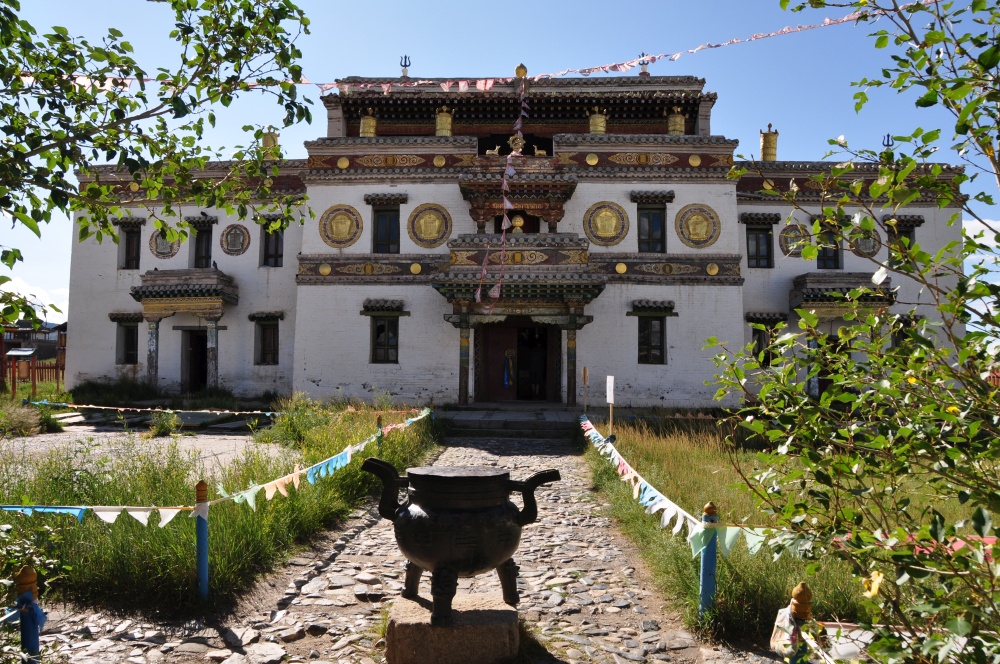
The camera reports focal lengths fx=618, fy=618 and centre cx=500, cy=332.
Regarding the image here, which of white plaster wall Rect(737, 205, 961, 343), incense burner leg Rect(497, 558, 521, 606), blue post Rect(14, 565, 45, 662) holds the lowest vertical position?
incense burner leg Rect(497, 558, 521, 606)

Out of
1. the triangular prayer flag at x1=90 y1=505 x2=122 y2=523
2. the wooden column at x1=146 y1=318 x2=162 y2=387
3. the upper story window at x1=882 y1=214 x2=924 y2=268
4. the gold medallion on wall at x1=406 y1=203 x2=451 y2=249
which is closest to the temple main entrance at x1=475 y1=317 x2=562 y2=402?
the gold medallion on wall at x1=406 y1=203 x2=451 y2=249

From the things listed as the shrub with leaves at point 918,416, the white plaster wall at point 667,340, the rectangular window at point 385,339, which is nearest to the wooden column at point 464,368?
A: the rectangular window at point 385,339

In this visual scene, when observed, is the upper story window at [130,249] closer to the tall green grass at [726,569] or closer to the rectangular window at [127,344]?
the rectangular window at [127,344]

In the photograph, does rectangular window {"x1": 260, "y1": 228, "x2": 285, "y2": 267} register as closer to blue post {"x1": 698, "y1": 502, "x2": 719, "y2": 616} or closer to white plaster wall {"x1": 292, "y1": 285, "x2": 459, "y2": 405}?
white plaster wall {"x1": 292, "y1": 285, "x2": 459, "y2": 405}

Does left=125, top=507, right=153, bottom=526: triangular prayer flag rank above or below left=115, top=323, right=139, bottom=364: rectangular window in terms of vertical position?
below

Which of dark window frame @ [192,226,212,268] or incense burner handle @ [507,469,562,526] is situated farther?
dark window frame @ [192,226,212,268]

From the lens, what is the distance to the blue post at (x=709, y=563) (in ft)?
14.1

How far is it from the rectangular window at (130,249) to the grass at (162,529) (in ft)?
51.5

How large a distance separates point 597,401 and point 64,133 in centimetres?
1678

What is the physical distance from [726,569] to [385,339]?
16.1 m

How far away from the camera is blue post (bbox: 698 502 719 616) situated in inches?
170

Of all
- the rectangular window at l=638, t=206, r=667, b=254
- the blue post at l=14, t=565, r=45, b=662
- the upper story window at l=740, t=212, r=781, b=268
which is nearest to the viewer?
the blue post at l=14, t=565, r=45, b=662

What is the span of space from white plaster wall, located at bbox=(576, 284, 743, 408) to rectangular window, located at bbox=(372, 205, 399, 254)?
6.66 meters

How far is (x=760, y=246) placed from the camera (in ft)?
67.5
